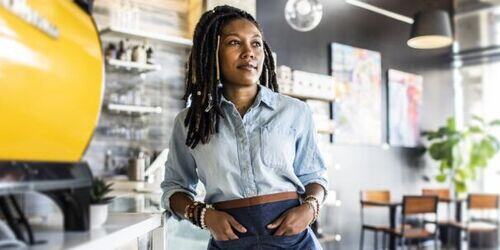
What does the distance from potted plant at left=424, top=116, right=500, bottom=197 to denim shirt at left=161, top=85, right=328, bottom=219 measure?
19.8ft

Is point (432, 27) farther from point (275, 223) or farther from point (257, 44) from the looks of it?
point (275, 223)

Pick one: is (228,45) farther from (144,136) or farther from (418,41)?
(418,41)

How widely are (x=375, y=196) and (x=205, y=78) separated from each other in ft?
16.2

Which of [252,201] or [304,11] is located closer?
[252,201]

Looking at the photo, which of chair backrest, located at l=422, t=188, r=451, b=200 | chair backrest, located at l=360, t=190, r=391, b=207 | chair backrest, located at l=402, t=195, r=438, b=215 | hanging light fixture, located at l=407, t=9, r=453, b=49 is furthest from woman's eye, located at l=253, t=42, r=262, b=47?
chair backrest, located at l=422, t=188, r=451, b=200

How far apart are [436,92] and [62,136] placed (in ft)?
25.1

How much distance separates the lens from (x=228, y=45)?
1.23 meters

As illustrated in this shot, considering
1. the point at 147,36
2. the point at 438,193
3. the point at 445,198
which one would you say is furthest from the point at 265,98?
the point at 438,193

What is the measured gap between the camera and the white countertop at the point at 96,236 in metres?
0.65

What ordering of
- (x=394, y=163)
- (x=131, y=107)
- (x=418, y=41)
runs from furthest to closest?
1. (x=394, y=163)
2. (x=418, y=41)
3. (x=131, y=107)

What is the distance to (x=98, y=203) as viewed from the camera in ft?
2.61

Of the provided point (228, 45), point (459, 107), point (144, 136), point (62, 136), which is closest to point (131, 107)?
point (144, 136)

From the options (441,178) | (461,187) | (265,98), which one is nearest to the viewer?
(265,98)

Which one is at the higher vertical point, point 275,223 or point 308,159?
point 308,159
